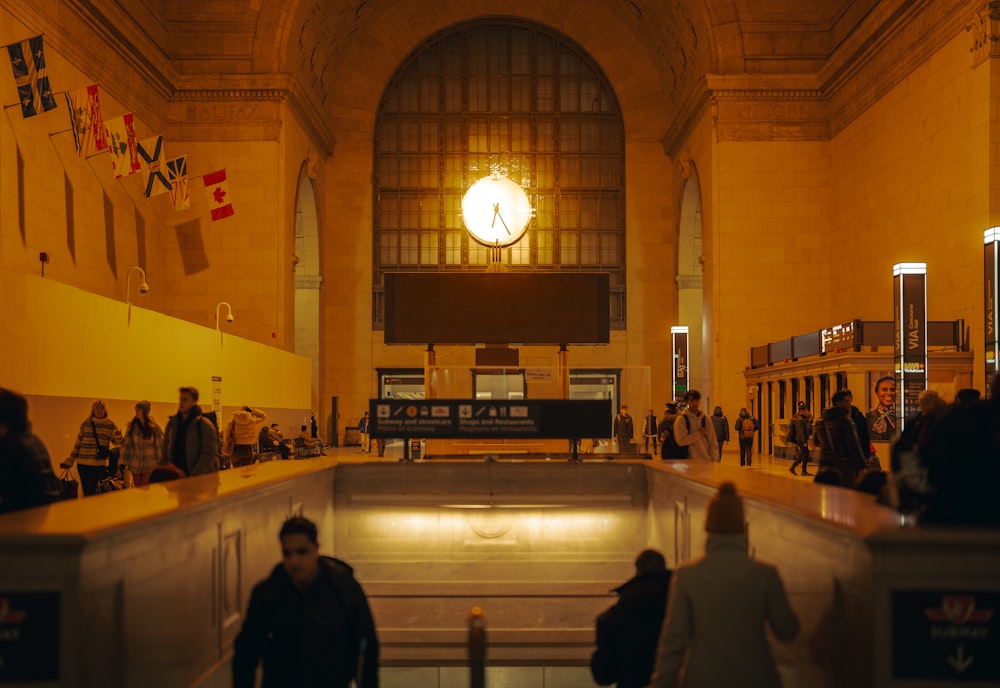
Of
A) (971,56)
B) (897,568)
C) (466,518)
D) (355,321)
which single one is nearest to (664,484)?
(466,518)

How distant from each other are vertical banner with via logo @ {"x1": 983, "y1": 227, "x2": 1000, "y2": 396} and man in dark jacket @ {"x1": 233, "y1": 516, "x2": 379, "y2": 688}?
14.2 m

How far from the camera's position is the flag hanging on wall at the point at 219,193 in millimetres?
27188

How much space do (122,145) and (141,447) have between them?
475 inches

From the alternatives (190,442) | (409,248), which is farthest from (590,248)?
(190,442)

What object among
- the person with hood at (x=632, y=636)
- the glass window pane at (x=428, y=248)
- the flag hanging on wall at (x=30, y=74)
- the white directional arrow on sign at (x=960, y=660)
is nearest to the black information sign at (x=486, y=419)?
the person with hood at (x=632, y=636)

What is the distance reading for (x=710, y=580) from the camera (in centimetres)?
432

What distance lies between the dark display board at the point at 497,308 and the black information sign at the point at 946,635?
1141cm

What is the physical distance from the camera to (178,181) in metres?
24.9

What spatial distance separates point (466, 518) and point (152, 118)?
1926 centimetres

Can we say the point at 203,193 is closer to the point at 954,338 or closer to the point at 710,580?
the point at 954,338

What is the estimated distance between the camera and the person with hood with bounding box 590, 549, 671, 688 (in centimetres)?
536

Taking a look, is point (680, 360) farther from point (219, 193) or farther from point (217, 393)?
point (217, 393)

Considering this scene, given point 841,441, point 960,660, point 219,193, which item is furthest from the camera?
point 219,193

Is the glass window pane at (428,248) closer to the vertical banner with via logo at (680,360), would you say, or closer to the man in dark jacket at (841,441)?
the vertical banner with via logo at (680,360)
